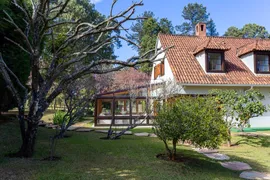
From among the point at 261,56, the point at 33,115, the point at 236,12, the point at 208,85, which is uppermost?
the point at 236,12

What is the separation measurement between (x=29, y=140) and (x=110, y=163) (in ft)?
7.26

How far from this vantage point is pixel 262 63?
51.5ft

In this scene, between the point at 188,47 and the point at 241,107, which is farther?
the point at 188,47

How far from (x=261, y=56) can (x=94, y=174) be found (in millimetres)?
14933

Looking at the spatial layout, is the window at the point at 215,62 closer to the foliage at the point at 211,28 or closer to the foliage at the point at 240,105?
the foliage at the point at 240,105

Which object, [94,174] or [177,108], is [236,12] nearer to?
[177,108]

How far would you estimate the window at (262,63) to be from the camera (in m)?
15.5

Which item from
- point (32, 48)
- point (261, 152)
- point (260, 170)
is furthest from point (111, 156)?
point (261, 152)

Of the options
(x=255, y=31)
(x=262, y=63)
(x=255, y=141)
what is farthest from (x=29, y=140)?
(x=255, y=31)

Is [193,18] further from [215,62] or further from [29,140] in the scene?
[29,140]

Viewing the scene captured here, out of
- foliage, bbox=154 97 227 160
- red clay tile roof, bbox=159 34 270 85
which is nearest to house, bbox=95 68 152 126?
red clay tile roof, bbox=159 34 270 85

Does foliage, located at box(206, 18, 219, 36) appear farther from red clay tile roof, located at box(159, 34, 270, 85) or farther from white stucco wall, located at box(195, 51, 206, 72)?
white stucco wall, located at box(195, 51, 206, 72)

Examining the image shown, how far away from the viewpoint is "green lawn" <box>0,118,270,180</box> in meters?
5.08

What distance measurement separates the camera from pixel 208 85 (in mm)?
13945
